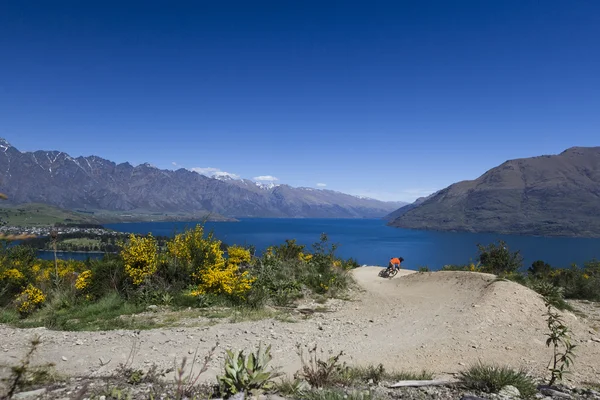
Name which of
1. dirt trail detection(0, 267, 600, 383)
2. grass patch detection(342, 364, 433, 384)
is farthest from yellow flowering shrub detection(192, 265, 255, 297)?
grass patch detection(342, 364, 433, 384)

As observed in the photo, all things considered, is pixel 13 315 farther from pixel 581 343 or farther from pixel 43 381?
pixel 581 343

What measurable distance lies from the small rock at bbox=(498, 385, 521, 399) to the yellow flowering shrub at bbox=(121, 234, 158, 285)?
1118 centimetres

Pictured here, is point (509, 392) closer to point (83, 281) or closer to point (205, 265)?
point (205, 265)

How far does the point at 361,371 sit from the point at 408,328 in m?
4.48

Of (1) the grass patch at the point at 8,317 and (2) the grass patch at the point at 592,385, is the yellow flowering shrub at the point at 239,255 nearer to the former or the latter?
(1) the grass patch at the point at 8,317

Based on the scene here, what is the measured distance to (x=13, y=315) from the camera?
10.4 metres

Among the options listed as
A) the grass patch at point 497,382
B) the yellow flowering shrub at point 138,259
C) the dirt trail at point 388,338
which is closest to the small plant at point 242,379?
the dirt trail at point 388,338

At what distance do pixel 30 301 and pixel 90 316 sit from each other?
288 centimetres

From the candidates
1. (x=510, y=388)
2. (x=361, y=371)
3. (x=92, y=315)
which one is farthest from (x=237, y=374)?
(x=92, y=315)

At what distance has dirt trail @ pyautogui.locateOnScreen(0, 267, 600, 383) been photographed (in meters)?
7.12

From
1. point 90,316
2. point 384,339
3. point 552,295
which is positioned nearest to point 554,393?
point 384,339

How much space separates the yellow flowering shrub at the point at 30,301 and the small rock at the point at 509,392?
13.3 meters

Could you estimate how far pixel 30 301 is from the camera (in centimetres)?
1112

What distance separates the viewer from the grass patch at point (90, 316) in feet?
30.1
